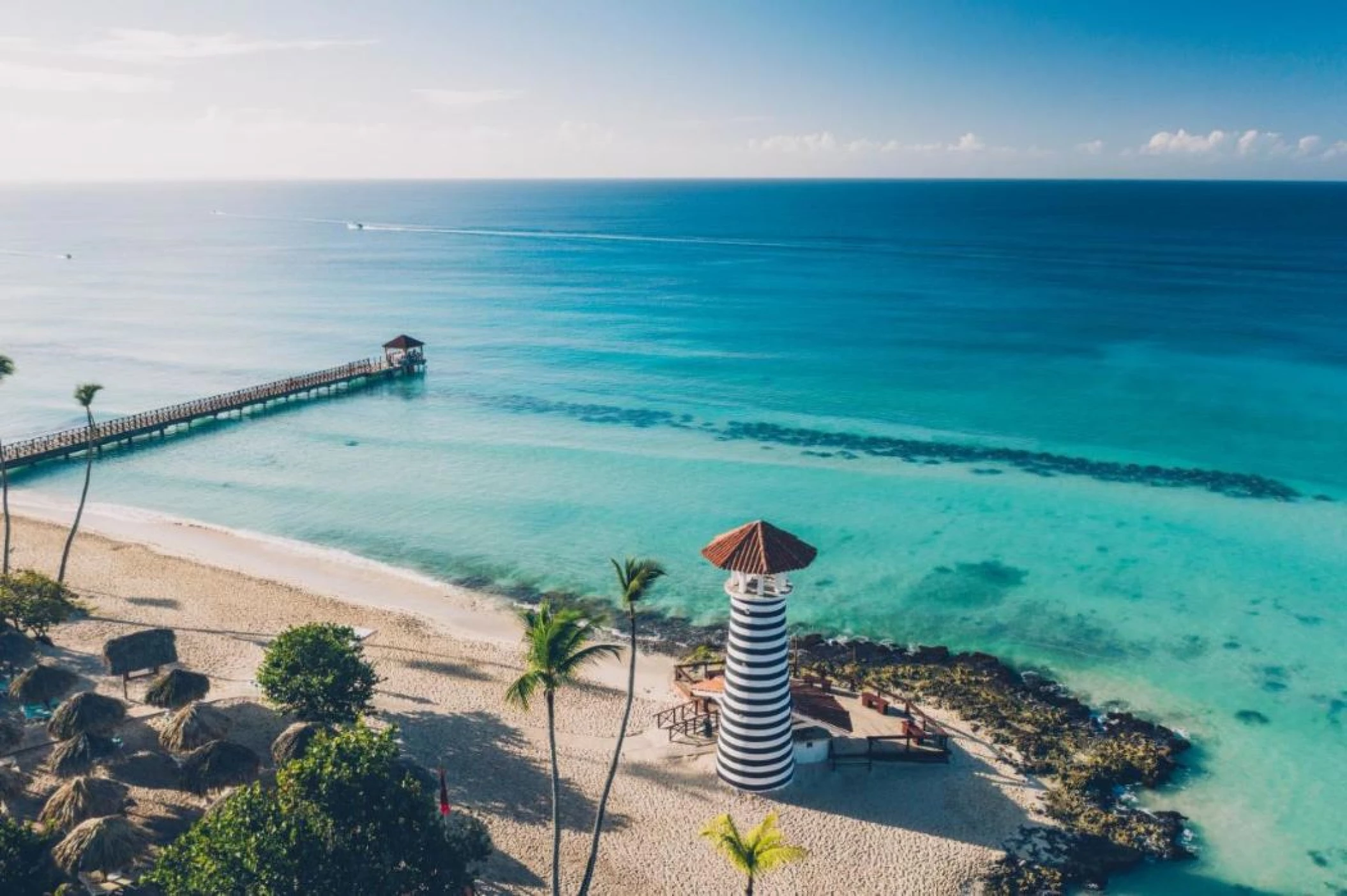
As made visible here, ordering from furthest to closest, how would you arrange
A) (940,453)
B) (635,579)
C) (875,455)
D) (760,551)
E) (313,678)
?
1. (940,453)
2. (875,455)
3. (313,678)
4. (760,551)
5. (635,579)

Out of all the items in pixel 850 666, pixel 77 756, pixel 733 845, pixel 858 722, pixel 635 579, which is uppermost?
pixel 635 579

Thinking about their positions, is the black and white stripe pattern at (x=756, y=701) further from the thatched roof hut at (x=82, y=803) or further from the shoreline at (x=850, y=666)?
the thatched roof hut at (x=82, y=803)

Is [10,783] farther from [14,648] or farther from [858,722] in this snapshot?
[858,722]

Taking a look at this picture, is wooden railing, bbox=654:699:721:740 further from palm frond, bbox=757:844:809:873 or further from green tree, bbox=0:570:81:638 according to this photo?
green tree, bbox=0:570:81:638

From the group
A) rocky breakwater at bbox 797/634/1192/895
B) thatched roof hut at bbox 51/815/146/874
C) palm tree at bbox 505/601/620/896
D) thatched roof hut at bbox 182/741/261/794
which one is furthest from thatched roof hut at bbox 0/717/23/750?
rocky breakwater at bbox 797/634/1192/895

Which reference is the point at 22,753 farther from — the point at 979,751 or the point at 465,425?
the point at 465,425

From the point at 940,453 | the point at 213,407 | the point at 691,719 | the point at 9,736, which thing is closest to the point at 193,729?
the point at 9,736

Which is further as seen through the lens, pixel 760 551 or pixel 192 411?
pixel 192 411

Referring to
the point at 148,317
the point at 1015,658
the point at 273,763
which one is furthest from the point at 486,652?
the point at 148,317
